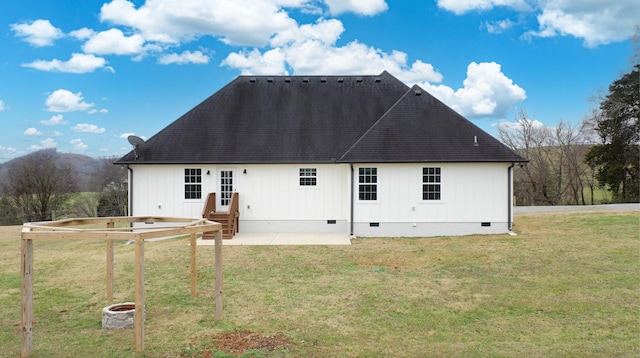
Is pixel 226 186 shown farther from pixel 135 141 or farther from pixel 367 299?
pixel 367 299

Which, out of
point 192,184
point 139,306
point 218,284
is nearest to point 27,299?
point 139,306

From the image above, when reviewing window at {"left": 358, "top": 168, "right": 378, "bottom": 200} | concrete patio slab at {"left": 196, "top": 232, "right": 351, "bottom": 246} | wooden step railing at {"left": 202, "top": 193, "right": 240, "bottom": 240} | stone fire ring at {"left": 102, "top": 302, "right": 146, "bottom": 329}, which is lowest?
stone fire ring at {"left": 102, "top": 302, "right": 146, "bottom": 329}

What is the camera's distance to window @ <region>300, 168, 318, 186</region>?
54.6 ft

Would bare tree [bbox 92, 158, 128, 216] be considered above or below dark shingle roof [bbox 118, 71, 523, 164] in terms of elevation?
below

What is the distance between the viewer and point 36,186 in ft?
116

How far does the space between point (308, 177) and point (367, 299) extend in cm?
894

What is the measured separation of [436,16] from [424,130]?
741 cm

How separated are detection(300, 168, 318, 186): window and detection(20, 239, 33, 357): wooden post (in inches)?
444

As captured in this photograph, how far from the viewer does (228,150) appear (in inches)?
661

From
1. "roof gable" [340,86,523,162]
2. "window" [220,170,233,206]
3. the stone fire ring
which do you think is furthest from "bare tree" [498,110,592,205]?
the stone fire ring

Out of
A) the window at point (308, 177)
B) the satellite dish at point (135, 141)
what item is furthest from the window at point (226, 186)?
the satellite dish at point (135, 141)

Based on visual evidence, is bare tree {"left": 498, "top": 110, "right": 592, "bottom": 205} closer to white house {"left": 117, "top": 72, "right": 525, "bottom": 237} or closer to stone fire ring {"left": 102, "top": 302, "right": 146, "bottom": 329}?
white house {"left": 117, "top": 72, "right": 525, "bottom": 237}

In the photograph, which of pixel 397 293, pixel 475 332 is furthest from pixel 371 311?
pixel 475 332

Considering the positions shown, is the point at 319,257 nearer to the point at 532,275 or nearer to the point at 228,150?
the point at 532,275
